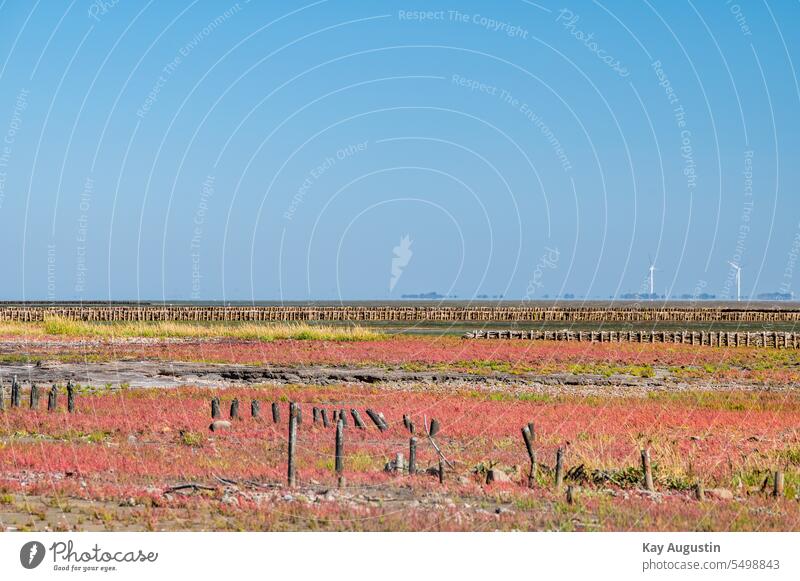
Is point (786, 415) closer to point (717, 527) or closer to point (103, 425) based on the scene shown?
point (717, 527)

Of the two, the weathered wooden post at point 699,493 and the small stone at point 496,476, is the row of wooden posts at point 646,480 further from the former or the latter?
the small stone at point 496,476

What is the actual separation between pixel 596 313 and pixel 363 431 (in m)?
124

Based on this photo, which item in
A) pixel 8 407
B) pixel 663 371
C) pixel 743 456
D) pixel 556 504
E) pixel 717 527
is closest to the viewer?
pixel 717 527

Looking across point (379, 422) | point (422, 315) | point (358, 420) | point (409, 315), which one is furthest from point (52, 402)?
point (409, 315)

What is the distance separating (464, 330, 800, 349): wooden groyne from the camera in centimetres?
8125

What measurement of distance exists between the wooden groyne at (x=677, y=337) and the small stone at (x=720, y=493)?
207ft

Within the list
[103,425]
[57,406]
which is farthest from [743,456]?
[57,406]

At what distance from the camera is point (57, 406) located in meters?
32.3

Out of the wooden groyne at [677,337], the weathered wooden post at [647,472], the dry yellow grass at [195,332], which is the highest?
the weathered wooden post at [647,472]

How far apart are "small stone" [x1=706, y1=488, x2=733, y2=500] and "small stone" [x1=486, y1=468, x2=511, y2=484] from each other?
149 inches

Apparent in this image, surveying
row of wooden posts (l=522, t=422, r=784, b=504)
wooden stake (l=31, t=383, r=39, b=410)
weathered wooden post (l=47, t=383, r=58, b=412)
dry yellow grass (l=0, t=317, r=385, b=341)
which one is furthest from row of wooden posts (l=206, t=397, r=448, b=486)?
dry yellow grass (l=0, t=317, r=385, b=341)

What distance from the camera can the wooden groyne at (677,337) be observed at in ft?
267

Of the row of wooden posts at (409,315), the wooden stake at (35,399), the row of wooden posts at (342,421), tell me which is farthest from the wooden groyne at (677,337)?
the wooden stake at (35,399)
